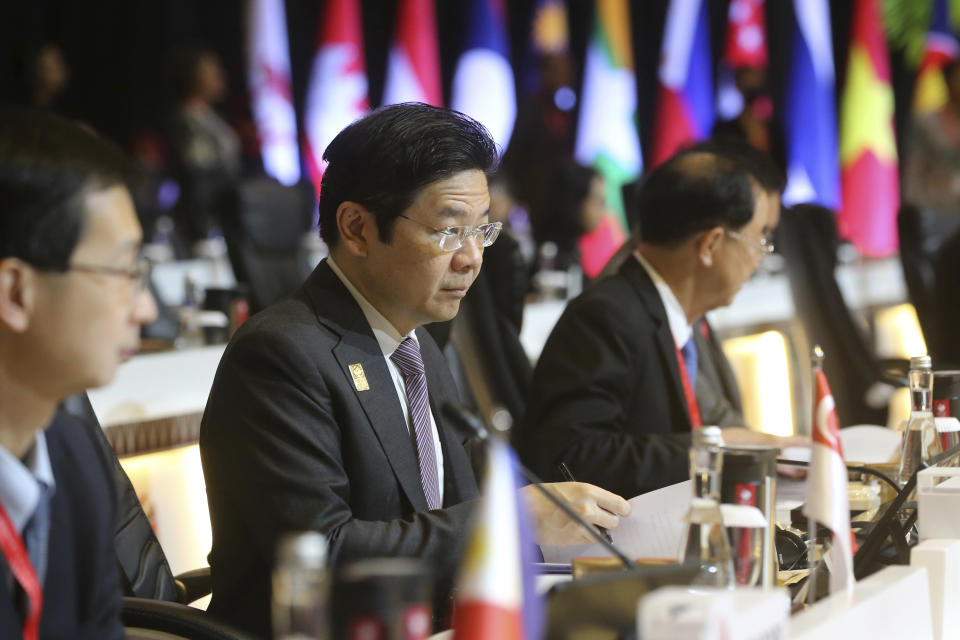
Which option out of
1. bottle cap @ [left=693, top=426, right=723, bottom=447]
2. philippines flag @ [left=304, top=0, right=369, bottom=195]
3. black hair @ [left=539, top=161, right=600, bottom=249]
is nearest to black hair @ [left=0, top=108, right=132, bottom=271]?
bottle cap @ [left=693, top=426, right=723, bottom=447]

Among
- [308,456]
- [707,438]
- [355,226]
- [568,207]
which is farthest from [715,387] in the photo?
[568,207]

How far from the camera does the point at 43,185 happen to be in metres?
1.10

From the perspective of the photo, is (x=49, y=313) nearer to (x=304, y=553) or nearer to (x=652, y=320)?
(x=304, y=553)

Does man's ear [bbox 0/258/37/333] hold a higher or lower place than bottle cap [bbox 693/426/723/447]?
higher

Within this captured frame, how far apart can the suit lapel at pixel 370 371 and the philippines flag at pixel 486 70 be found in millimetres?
7030

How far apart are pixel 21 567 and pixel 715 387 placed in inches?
77.7

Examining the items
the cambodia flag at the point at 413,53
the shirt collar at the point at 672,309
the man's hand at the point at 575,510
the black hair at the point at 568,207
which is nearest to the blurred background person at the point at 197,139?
the black hair at the point at 568,207

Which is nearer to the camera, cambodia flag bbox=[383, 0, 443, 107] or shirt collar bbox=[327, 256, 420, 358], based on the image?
shirt collar bbox=[327, 256, 420, 358]

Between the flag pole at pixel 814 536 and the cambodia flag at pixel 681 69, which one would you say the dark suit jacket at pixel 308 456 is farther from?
the cambodia flag at pixel 681 69

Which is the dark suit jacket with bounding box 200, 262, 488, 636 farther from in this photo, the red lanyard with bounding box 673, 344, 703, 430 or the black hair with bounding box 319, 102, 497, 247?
the red lanyard with bounding box 673, 344, 703, 430

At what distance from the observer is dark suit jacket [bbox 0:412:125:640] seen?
1201 mm

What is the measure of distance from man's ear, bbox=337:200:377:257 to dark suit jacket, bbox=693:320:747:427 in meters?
1.12

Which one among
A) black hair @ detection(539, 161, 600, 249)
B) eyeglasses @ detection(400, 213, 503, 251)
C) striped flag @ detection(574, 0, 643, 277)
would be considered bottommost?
eyeglasses @ detection(400, 213, 503, 251)

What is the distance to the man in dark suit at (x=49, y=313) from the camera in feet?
3.59
